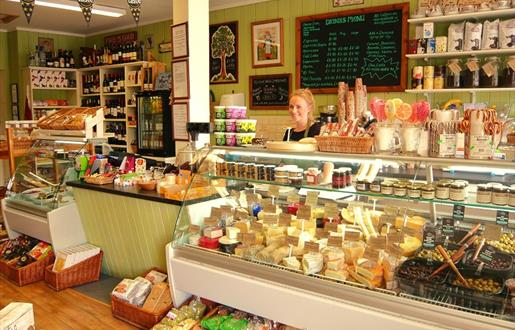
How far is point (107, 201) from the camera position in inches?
151

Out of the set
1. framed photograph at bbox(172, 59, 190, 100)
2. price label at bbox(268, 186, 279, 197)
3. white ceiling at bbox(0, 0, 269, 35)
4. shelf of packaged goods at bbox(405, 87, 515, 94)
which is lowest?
price label at bbox(268, 186, 279, 197)

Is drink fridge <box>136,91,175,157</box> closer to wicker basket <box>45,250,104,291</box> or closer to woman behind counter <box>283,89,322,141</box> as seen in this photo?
wicker basket <box>45,250,104,291</box>

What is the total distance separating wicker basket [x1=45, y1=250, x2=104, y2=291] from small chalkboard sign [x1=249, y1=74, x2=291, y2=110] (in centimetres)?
345

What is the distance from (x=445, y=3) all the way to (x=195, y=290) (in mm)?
4034

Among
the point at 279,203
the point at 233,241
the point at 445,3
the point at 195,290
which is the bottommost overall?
the point at 195,290

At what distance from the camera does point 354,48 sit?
5598 millimetres

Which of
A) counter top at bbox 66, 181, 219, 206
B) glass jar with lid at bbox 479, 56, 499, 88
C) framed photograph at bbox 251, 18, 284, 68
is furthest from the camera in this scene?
framed photograph at bbox 251, 18, 284, 68

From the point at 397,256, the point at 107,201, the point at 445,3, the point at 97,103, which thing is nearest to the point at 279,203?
the point at 397,256

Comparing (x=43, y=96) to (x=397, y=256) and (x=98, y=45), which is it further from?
(x=397, y=256)

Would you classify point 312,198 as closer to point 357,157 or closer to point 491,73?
point 357,157

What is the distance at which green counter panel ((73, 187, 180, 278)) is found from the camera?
11.3 ft

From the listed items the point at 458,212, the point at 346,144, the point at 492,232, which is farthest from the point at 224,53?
the point at 492,232

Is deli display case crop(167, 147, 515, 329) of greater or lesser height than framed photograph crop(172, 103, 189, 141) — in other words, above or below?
below

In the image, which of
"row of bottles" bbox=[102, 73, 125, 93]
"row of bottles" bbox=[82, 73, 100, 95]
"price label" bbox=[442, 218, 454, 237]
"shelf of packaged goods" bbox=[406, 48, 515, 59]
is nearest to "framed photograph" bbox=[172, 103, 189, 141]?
"shelf of packaged goods" bbox=[406, 48, 515, 59]
